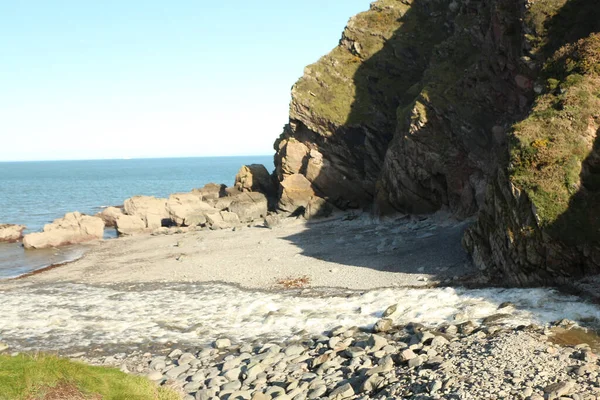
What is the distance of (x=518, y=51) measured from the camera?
3556 cm

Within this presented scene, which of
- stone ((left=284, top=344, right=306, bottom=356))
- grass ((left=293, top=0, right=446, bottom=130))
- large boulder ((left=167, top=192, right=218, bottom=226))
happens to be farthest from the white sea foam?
grass ((left=293, top=0, right=446, bottom=130))

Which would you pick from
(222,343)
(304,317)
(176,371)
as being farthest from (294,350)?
(304,317)

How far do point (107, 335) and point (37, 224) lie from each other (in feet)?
180

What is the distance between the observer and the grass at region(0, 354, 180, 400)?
14.0 meters

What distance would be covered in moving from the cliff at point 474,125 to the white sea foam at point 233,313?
369 centimetres

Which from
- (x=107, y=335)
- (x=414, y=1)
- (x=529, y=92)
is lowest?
(x=107, y=335)

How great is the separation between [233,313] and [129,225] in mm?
→ 35702

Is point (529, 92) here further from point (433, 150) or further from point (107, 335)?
point (107, 335)

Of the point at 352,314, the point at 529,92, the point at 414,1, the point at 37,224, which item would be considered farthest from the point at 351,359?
the point at 37,224

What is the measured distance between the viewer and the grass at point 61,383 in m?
14.0

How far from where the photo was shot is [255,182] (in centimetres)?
6488

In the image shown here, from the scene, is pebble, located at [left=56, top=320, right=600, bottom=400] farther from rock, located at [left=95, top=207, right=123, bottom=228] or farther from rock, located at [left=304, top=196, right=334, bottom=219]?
rock, located at [left=95, top=207, right=123, bottom=228]

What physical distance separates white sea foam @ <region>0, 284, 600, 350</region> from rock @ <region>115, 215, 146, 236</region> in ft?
88.9

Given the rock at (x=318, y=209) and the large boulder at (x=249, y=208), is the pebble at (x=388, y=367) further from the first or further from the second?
the large boulder at (x=249, y=208)
